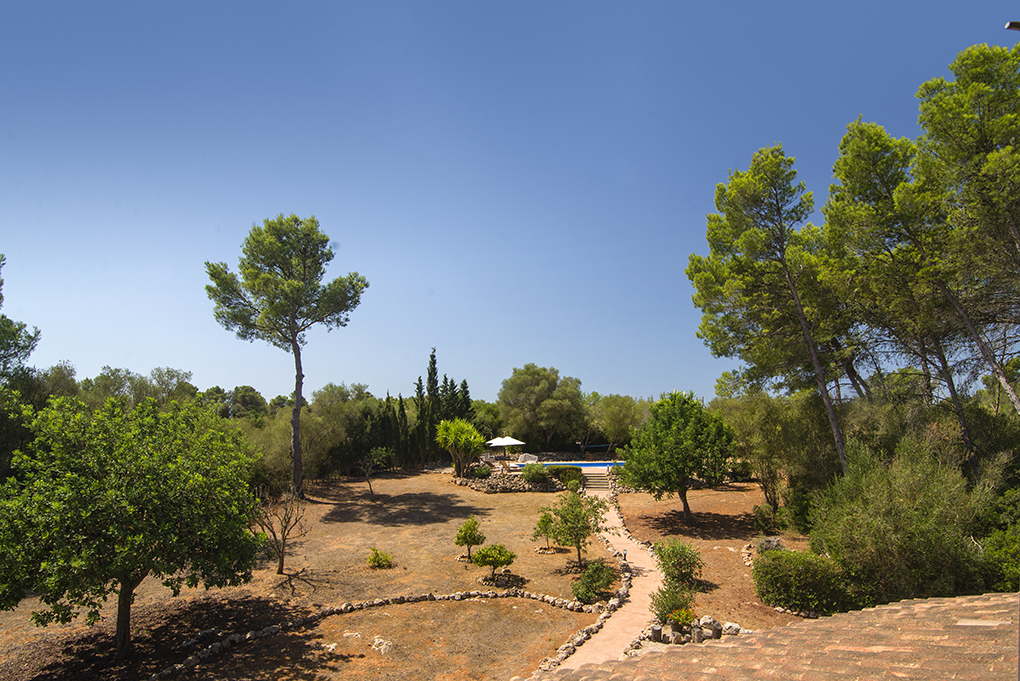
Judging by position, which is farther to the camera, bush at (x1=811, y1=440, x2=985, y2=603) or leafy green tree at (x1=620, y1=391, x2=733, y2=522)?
leafy green tree at (x1=620, y1=391, x2=733, y2=522)

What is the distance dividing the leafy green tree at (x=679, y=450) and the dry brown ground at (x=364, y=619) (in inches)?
78.5

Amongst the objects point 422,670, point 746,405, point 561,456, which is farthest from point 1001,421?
point 561,456

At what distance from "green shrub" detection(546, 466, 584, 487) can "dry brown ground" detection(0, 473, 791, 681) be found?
9323 mm

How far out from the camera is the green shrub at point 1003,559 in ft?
28.9

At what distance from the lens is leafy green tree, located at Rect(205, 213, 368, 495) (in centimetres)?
2486

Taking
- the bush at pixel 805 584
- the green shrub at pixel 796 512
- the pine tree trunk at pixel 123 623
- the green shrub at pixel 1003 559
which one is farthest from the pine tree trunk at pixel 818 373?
the pine tree trunk at pixel 123 623

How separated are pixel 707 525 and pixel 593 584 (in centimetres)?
897

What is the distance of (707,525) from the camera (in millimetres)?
18000

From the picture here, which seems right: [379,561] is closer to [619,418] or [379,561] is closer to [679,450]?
[679,450]

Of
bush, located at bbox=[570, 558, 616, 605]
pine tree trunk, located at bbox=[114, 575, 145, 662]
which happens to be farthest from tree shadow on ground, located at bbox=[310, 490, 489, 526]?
pine tree trunk, located at bbox=[114, 575, 145, 662]

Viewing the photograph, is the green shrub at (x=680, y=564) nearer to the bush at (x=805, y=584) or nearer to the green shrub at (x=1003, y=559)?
the bush at (x=805, y=584)

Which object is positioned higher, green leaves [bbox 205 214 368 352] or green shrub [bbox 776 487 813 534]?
green leaves [bbox 205 214 368 352]

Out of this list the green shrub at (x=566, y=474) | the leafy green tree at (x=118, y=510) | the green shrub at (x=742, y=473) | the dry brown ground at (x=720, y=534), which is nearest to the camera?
the leafy green tree at (x=118, y=510)

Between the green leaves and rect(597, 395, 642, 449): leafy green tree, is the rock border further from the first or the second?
rect(597, 395, 642, 449): leafy green tree
